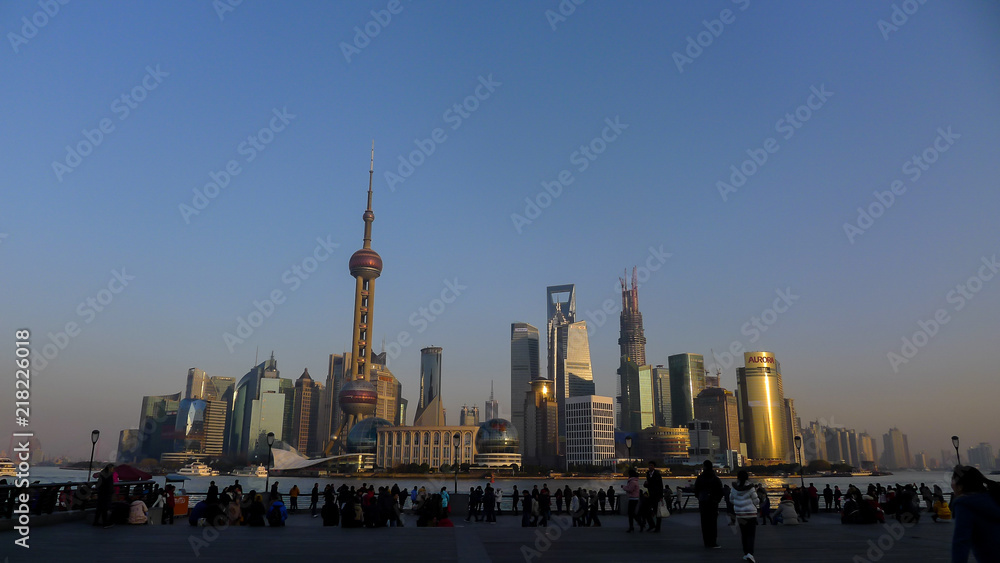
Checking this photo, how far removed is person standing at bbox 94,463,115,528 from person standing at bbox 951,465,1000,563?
18.9 meters

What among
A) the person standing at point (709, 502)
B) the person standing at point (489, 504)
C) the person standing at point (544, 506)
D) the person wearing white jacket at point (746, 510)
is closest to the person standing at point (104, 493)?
the person standing at point (489, 504)

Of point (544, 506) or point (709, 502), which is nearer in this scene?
point (709, 502)

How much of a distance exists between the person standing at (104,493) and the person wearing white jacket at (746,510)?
16139 mm

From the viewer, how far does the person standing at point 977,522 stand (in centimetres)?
589

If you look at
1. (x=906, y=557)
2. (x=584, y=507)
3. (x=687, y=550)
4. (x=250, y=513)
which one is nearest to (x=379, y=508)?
(x=250, y=513)

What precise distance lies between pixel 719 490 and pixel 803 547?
8.42 feet

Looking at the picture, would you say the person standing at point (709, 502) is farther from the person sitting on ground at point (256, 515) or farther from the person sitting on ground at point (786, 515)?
Answer: the person sitting on ground at point (256, 515)

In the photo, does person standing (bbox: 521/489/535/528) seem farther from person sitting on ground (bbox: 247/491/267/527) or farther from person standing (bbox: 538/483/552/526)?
person sitting on ground (bbox: 247/491/267/527)

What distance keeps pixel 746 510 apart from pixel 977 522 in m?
6.14

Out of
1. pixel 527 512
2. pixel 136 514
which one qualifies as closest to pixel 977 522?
A: pixel 527 512

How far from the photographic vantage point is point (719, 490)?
13.4m

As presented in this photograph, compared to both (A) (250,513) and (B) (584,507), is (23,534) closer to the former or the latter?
(A) (250,513)

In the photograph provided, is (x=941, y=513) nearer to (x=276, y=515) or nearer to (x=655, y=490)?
(x=655, y=490)

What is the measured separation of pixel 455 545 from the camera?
47.8 ft
